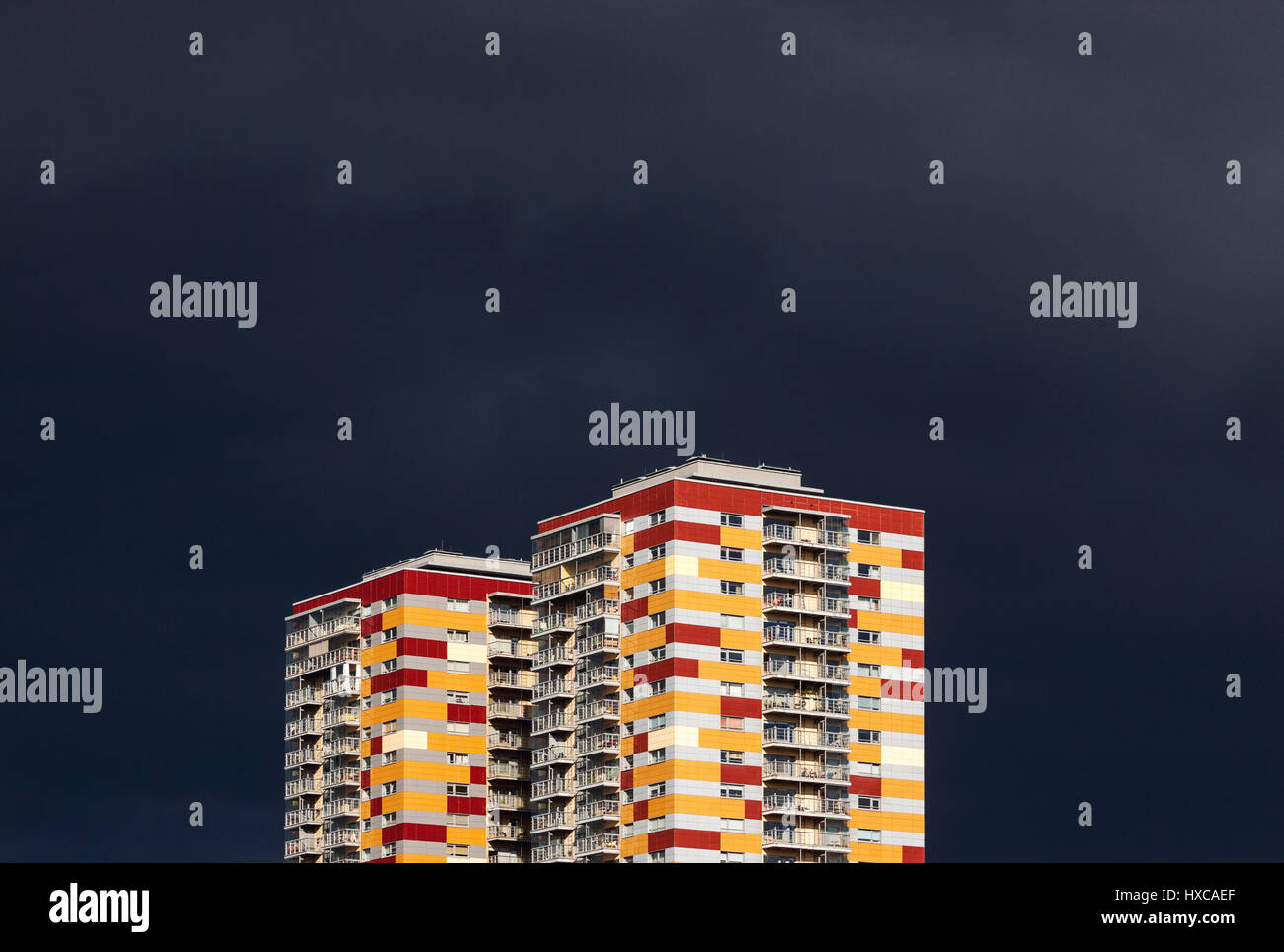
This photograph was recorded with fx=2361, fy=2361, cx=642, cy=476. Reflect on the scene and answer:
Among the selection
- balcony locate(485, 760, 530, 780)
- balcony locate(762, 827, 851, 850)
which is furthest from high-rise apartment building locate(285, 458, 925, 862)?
balcony locate(485, 760, 530, 780)

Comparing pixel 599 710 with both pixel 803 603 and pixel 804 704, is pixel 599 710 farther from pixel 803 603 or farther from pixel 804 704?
pixel 803 603

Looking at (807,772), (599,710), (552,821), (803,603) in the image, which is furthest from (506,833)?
(803,603)

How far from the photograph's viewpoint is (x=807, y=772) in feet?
584

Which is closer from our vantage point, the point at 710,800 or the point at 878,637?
the point at 710,800

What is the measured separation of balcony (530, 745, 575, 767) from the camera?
186 metres

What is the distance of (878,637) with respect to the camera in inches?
7323

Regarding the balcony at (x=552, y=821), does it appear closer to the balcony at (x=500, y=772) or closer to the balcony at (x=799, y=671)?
the balcony at (x=500, y=772)

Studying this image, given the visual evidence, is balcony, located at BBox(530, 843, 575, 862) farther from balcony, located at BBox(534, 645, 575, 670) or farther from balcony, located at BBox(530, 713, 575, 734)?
balcony, located at BBox(534, 645, 575, 670)

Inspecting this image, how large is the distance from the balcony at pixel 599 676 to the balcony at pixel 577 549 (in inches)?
359

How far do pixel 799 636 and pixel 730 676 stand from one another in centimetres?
717

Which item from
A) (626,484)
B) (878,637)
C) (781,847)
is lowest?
(781,847)
